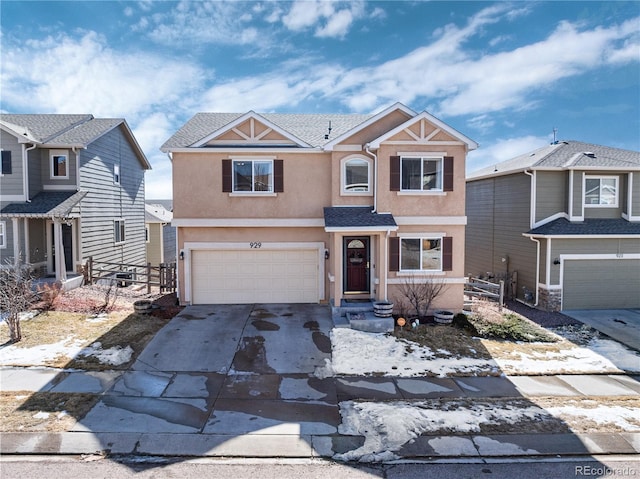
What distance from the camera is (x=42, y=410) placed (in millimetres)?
7359

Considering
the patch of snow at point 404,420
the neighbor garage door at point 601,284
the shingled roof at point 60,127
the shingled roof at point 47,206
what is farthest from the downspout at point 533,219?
the shingled roof at point 60,127

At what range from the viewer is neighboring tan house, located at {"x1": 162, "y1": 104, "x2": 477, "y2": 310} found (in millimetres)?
13648

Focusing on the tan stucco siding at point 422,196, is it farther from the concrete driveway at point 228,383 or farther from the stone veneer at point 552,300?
the stone veneer at point 552,300

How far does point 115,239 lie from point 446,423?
19.6 meters

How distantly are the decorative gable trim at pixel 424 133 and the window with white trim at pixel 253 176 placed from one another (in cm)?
396

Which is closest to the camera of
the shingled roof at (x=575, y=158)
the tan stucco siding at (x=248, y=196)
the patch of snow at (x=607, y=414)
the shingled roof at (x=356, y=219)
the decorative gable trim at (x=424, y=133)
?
the patch of snow at (x=607, y=414)

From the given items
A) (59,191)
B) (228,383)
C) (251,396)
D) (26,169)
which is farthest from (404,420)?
(26,169)

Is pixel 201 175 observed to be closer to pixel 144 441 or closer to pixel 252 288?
pixel 252 288

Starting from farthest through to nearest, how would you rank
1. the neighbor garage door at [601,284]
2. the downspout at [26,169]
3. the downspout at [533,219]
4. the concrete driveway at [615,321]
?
the downspout at [26,169], the downspout at [533,219], the neighbor garage door at [601,284], the concrete driveway at [615,321]

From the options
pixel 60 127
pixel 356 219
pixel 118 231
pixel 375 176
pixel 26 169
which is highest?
pixel 60 127

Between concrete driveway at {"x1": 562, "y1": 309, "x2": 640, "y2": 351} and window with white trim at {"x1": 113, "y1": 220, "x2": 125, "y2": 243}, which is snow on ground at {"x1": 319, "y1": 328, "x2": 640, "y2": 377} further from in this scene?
window with white trim at {"x1": 113, "y1": 220, "x2": 125, "y2": 243}

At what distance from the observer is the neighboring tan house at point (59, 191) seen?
54.0 ft

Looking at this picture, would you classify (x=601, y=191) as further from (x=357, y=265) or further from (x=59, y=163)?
(x=59, y=163)

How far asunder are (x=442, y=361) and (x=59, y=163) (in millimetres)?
18167
